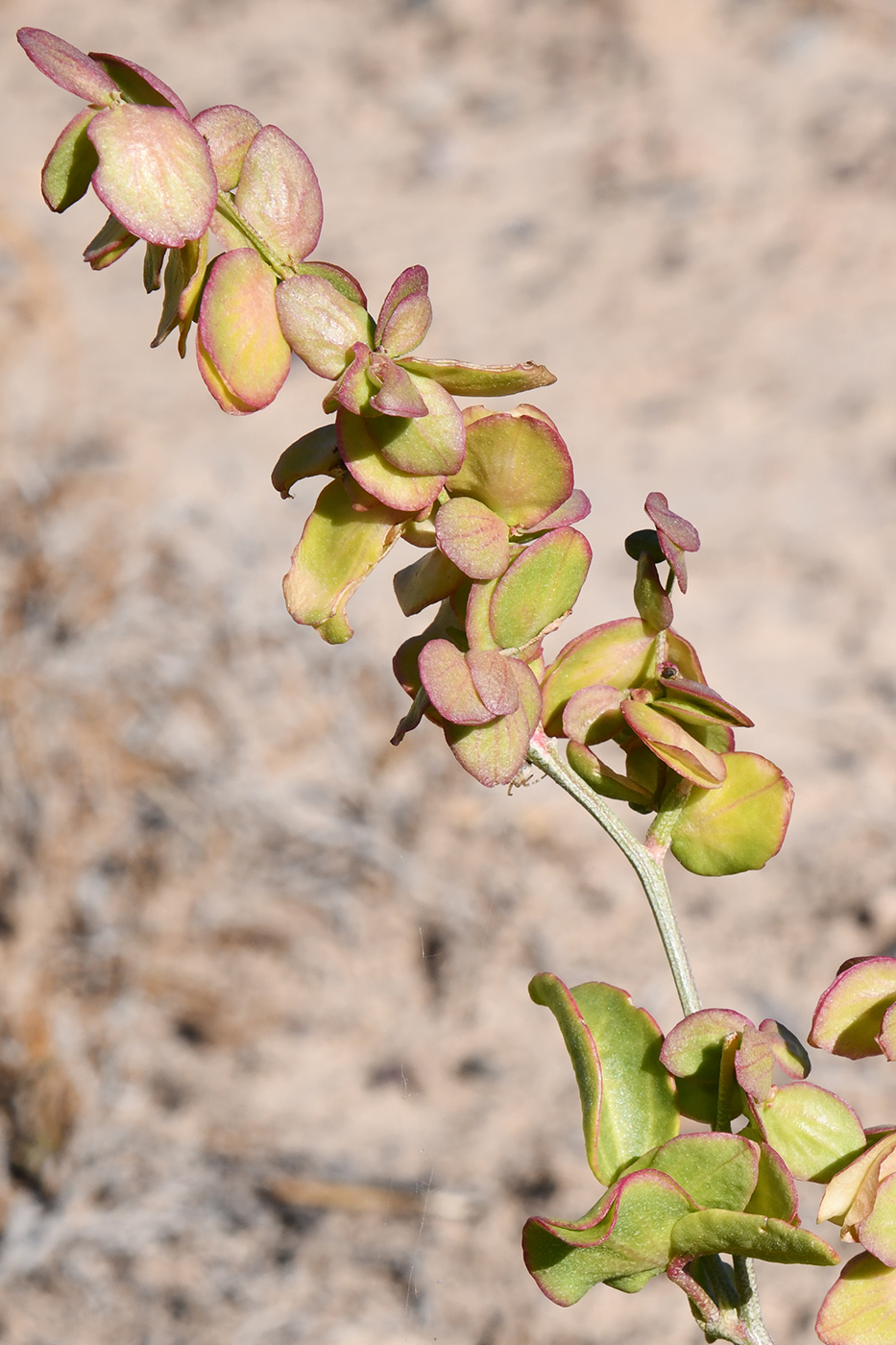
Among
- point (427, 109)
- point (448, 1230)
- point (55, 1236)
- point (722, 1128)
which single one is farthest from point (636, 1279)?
point (427, 109)

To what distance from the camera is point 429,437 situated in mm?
385

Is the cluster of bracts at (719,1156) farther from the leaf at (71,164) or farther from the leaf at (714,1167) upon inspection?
the leaf at (71,164)

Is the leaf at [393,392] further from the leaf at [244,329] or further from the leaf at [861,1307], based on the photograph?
the leaf at [861,1307]

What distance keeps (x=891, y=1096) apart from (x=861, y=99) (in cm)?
233

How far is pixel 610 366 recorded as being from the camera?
2.56m

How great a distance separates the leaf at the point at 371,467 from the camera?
1.29 feet

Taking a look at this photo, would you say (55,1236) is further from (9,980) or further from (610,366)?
(610,366)

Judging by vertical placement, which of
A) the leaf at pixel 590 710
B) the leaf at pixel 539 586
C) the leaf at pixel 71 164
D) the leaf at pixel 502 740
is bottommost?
the leaf at pixel 502 740

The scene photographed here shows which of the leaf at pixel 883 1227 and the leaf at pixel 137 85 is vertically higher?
the leaf at pixel 137 85

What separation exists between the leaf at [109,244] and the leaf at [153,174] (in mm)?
21

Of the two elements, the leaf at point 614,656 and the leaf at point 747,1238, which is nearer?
the leaf at point 747,1238

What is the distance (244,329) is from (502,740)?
0.52 feet

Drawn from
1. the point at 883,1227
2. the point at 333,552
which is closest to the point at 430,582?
the point at 333,552

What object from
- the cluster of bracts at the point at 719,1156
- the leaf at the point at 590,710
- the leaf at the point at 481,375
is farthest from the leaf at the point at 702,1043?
the leaf at the point at 481,375
